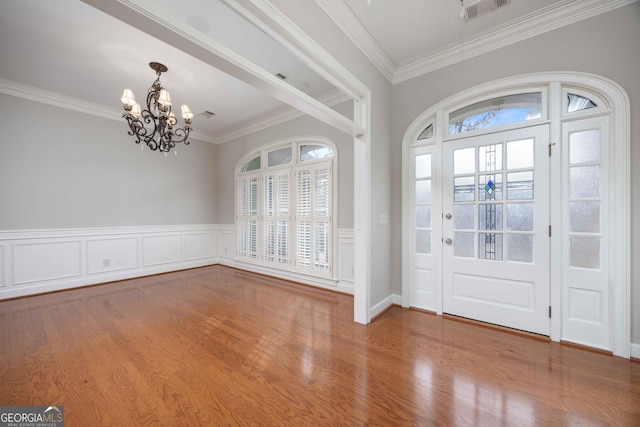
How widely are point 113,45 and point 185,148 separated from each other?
9.09ft

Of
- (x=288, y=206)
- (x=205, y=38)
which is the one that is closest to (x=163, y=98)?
(x=205, y=38)

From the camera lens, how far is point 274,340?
7.84 feet

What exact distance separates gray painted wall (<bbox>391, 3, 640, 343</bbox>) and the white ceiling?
0.43ft

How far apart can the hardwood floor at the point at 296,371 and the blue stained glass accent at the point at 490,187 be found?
56.7 inches

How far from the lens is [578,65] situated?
226 cm

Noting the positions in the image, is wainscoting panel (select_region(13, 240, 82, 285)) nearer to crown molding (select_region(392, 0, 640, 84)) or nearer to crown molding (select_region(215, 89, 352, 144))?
crown molding (select_region(215, 89, 352, 144))

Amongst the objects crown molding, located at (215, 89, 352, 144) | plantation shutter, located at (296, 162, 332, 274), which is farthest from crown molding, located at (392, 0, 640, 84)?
plantation shutter, located at (296, 162, 332, 274)

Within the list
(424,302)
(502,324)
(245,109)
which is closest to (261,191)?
(245,109)

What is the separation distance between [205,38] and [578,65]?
10.1 ft

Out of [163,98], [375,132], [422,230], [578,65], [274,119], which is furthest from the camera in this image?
[274,119]

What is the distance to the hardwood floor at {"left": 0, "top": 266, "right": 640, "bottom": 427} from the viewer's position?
1.52 metres

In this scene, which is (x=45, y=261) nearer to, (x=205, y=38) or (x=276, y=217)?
(x=276, y=217)

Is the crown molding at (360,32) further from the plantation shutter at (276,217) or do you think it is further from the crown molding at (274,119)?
the plantation shutter at (276,217)

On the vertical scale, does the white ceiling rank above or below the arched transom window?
above
